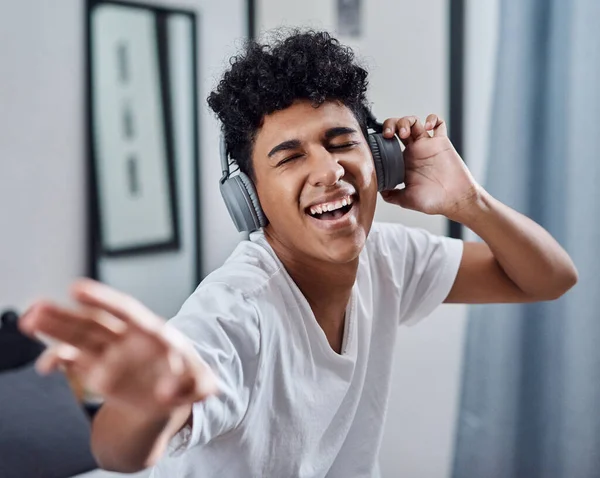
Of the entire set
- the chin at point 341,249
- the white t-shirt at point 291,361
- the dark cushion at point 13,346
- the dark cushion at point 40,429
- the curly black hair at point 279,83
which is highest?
the curly black hair at point 279,83

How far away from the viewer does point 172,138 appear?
7.64 feet

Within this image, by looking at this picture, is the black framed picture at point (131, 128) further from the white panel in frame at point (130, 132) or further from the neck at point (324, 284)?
the neck at point (324, 284)

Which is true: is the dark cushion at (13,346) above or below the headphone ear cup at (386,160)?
below

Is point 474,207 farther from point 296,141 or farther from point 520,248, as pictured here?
point 296,141

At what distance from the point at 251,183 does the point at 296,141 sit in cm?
12

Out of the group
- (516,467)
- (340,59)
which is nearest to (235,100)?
(340,59)

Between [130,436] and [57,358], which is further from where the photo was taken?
[130,436]

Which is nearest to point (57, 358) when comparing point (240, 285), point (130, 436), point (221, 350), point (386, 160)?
point (130, 436)

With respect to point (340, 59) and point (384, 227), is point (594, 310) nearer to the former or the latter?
point (384, 227)

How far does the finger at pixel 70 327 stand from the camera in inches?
24.3

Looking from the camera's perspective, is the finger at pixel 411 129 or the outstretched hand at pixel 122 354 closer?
the outstretched hand at pixel 122 354

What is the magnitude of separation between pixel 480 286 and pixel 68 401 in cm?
112

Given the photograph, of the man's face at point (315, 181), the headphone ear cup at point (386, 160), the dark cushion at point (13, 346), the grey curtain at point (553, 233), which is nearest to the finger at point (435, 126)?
the headphone ear cup at point (386, 160)

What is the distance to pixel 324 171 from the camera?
1.14 meters
